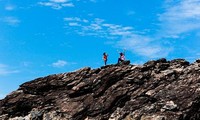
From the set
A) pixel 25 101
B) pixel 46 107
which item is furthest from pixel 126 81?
pixel 25 101

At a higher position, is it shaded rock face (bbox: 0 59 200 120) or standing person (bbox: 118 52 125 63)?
standing person (bbox: 118 52 125 63)

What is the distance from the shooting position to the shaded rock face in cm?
4097

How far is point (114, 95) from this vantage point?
44.9m

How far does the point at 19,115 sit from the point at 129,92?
48.3 feet

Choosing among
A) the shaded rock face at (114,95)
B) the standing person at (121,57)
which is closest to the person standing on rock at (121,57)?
the standing person at (121,57)

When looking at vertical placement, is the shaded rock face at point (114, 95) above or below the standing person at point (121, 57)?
below

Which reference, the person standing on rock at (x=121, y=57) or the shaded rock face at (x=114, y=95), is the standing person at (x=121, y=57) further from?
the shaded rock face at (x=114, y=95)

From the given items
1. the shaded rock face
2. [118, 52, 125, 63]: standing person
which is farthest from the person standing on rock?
the shaded rock face

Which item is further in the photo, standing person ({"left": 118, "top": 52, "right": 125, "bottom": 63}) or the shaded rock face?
standing person ({"left": 118, "top": 52, "right": 125, "bottom": 63})

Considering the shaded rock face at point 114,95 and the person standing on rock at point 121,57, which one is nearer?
the shaded rock face at point 114,95

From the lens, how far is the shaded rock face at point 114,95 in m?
41.0

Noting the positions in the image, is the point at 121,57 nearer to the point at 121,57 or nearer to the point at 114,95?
the point at 121,57

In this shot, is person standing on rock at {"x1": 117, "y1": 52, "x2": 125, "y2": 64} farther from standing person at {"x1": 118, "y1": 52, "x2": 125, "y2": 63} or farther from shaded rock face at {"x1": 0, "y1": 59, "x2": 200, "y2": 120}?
shaded rock face at {"x1": 0, "y1": 59, "x2": 200, "y2": 120}

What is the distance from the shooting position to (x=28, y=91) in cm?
5191
